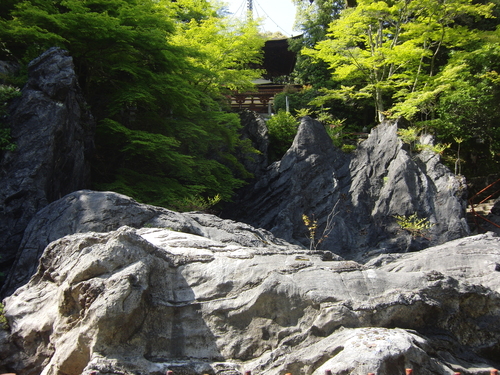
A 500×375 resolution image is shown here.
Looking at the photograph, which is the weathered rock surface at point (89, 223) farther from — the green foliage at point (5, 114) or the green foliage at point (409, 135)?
the green foliage at point (409, 135)

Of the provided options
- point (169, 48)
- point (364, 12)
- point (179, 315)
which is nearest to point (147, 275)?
point (179, 315)

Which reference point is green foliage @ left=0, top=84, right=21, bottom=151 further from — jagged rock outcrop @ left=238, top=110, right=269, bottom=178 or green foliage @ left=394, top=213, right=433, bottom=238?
green foliage @ left=394, top=213, right=433, bottom=238

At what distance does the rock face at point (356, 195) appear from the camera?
13.5 meters

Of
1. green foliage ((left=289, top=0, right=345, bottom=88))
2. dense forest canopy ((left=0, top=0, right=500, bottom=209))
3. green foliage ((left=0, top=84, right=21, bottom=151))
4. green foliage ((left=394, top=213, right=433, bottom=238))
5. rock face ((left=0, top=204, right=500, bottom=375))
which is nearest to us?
rock face ((left=0, top=204, right=500, bottom=375))

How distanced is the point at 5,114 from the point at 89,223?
451cm

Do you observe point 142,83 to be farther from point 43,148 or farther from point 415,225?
point 415,225

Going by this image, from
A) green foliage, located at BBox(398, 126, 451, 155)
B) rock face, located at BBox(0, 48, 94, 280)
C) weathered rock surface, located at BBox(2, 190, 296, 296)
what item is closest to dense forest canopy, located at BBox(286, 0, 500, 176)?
green foliage, located at BBox(398, 126, 451, 155)

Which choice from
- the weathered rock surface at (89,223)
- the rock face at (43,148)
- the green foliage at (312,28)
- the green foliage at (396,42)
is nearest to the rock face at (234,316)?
the weathered rock surface at (89,223)

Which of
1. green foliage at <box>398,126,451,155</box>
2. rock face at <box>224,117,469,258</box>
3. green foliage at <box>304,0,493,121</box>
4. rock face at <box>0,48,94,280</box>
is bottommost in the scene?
rock face at <box>224,117,469,258</box>

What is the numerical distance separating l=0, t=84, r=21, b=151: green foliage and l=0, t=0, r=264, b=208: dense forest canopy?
147 cm

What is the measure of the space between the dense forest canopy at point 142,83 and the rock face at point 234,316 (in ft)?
19.9

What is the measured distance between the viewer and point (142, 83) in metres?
12.4

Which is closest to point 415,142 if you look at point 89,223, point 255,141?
point 255,141

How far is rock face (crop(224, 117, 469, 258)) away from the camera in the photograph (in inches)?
531
